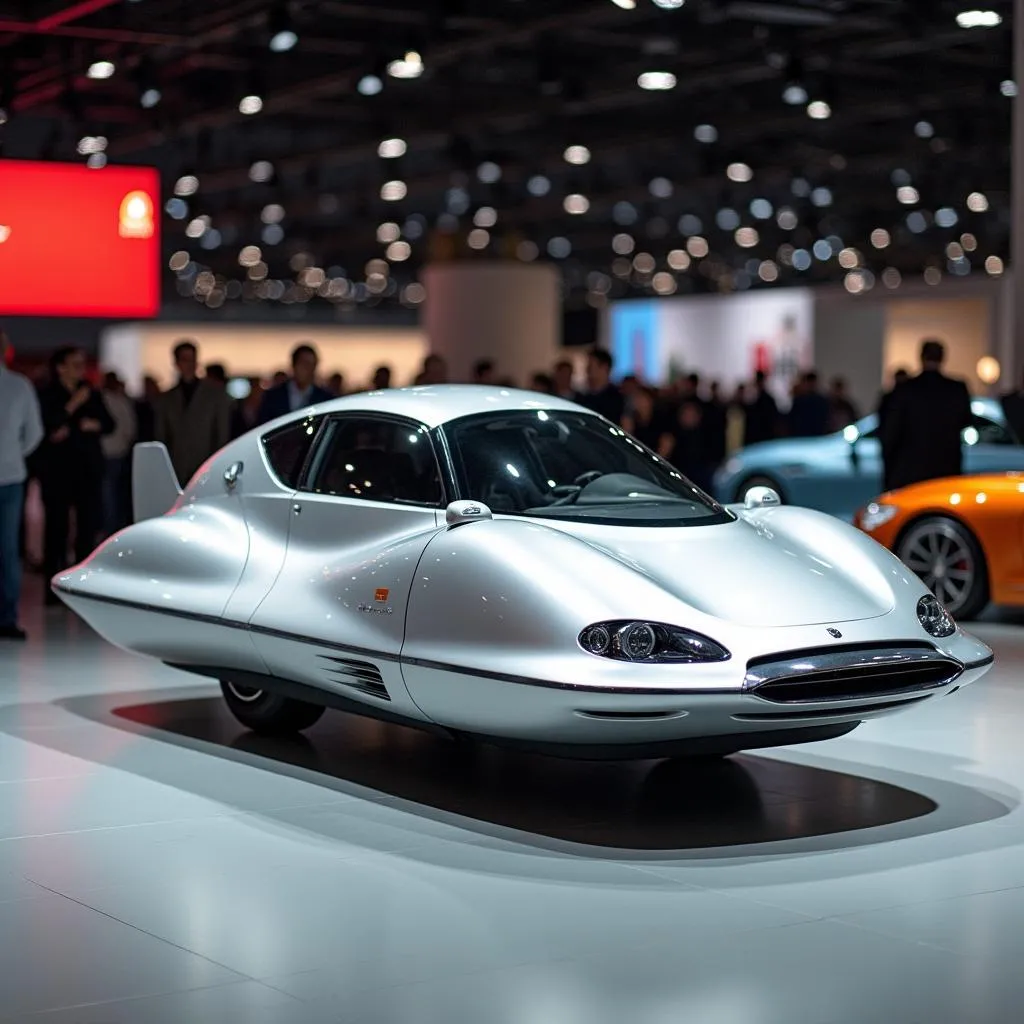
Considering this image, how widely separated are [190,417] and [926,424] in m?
4.51

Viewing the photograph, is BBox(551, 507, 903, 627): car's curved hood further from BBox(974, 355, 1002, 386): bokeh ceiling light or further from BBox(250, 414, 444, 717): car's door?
BBox(974, 355, 1002, 386): bokeh ceiling light

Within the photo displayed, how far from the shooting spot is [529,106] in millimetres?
22188

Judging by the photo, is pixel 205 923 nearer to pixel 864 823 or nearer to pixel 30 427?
pixel 864 823

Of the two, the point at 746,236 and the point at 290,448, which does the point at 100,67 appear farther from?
the point at 746,236

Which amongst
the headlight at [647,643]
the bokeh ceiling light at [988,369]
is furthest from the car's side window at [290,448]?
the bokeh ceiling light at [988,369]

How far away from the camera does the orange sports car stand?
9.95 m

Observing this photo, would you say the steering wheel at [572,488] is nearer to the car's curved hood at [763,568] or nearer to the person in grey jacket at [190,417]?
the car's curved hood at [763,568]

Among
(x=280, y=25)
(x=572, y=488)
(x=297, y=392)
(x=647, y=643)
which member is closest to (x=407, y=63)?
(x=280, y=25)

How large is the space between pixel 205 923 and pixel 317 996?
0.65 m

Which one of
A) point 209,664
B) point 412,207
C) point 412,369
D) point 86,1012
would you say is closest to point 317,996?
point 86,1012

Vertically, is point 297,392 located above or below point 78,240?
below

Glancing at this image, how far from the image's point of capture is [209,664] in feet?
22.6

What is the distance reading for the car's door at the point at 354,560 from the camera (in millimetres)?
5973

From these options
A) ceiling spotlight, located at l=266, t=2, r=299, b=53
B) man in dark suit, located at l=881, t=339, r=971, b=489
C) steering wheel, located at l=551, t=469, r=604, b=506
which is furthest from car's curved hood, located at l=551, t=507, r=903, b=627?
ceiling spotlight, located at l=266, t=2, r=299, b=53
